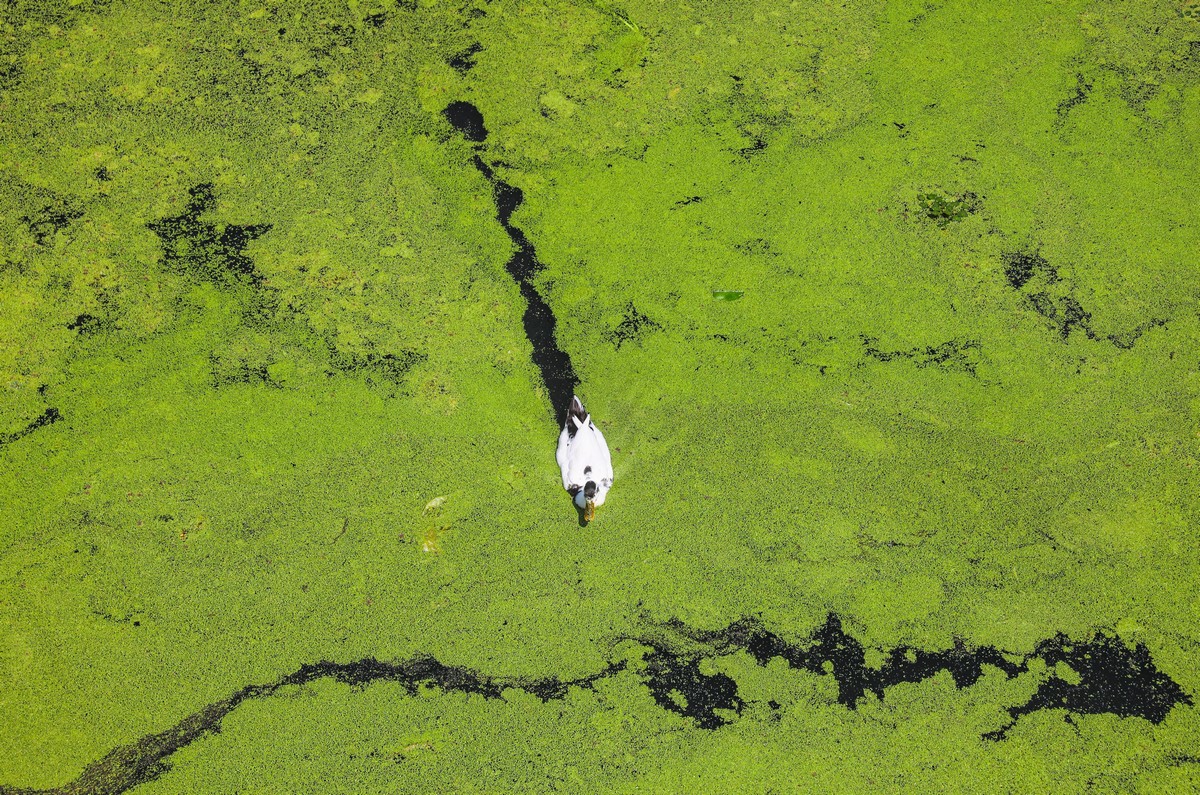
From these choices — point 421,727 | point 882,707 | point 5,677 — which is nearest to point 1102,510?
point 882,707

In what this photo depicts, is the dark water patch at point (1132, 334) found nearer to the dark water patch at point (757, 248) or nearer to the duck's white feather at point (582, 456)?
the dark water patch at point (757, 248)

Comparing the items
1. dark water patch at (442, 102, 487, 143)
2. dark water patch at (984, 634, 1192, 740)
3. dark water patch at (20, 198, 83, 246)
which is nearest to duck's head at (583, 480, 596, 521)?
dark water patch at (984, 634, 1192, 740)

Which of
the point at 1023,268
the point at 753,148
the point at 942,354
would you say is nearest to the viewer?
the point at 942,354

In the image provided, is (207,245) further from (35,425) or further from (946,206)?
(946,206)

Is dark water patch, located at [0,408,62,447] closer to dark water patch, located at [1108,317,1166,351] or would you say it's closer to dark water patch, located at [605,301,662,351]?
dark water patch, located at [605,301,662,351]

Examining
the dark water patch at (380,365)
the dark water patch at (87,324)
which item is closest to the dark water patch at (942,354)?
the dark water patch at (380,365)

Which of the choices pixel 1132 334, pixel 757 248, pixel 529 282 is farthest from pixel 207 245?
pixel 1132 334
